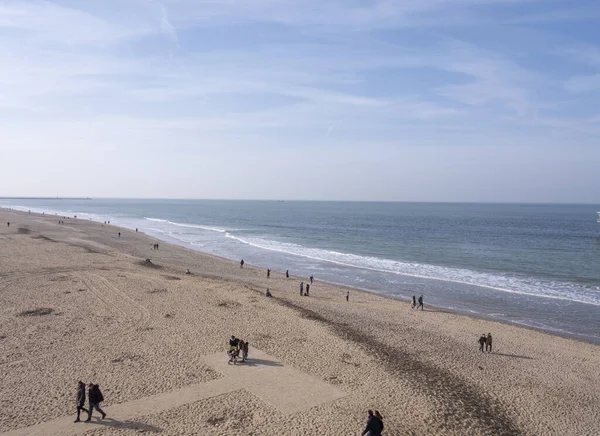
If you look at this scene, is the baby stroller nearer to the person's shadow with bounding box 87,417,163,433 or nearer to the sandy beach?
the sandy beach

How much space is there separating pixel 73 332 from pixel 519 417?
17.2m

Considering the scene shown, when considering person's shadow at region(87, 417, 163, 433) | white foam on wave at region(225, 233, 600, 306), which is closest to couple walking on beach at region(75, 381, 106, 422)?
person's shadow at region(87, 417, 163, 433)

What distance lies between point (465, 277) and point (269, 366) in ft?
90.4

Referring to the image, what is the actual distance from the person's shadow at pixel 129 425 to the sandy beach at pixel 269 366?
0.05m

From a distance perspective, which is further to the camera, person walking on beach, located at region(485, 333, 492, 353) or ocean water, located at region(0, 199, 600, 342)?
ocean water, located at region(0, 199, 600, 342)

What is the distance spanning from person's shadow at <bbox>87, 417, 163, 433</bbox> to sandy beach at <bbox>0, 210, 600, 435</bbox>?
0.16 feet

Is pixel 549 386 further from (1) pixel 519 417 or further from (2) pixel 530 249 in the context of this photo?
(2) pixel 530 249

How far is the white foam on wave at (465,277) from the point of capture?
31.4 metres

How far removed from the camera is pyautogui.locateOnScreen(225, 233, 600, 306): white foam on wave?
31.4 meters

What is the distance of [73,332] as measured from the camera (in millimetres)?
18109

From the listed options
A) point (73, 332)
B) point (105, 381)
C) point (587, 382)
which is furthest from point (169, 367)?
point (587, 382)

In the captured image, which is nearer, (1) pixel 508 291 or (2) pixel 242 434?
(2) pixel 242 434

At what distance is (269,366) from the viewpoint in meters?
15.1

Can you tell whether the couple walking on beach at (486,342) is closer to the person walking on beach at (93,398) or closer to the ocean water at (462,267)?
the ocean water at (462,267)
